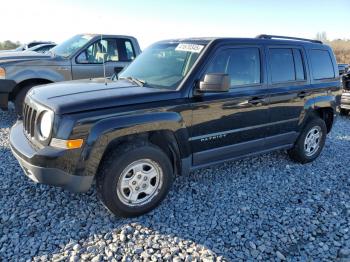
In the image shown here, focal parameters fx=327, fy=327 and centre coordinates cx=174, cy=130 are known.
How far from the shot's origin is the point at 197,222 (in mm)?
3408

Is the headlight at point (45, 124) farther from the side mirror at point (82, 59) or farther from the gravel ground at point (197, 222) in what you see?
the side mirror at point (82, 59)

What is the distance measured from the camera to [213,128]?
3.80 meters

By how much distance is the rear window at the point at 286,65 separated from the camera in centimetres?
438

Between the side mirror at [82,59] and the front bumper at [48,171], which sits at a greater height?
the side mirror at [82,59]

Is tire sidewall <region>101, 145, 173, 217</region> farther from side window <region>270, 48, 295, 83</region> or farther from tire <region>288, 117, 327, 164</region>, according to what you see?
tire <region>288, 117, 327, 164</region>

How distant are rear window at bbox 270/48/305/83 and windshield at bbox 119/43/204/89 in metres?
1.17

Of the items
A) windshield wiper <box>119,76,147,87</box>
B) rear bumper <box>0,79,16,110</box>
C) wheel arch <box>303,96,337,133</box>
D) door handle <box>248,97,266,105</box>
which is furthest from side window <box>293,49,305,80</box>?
rear bumper <box>0,79,16,110</box>

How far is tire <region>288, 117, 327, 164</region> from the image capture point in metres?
5.04

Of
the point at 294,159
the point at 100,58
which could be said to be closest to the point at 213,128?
the point at 294,159

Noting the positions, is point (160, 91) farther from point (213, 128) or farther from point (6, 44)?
point (6, 44)

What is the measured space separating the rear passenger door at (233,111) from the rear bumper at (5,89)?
433cm

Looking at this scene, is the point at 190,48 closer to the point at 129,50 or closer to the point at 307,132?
the point at 307,132

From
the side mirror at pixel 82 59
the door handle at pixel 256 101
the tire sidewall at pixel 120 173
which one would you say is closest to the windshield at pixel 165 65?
the tire sidewall at pixel 120 173

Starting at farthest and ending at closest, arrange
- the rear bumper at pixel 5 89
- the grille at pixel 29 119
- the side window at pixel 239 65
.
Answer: the rear bumper at pixel 5 89 < the side window at pixel 239 65 < the grille at pixel 29 119
